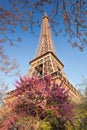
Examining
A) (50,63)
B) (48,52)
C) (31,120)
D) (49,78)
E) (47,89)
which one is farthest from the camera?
(48,52)

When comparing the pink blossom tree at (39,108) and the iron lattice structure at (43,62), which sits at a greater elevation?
the iron lattice structure at (43,62)

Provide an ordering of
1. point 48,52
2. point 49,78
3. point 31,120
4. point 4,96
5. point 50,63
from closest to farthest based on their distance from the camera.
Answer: point 31,120
point 49,78
point 4,96
point 50,63
point 48,52

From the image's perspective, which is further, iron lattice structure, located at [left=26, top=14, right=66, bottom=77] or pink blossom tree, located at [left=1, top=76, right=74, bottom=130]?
iron lattice structure, located at [left=26, top=14, right=66, bottom=77]

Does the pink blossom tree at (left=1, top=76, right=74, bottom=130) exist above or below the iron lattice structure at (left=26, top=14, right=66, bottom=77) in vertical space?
below

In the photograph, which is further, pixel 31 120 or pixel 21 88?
pixel 21 88

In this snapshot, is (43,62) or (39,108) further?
(43,62)

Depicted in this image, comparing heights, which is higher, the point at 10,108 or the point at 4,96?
the point at 4,96

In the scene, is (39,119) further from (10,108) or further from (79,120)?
(79,120)

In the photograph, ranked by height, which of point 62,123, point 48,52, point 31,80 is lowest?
point 62,123

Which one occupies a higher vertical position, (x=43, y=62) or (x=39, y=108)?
(x=43, y=62)

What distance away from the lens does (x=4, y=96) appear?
16.9 metres

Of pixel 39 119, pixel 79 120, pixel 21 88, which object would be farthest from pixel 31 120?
pixel 79 120

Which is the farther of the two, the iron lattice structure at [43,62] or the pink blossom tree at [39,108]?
the iron lattice structure at [43,62]

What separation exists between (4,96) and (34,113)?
5.52 metres
